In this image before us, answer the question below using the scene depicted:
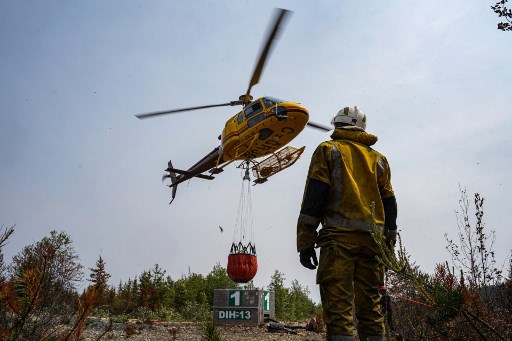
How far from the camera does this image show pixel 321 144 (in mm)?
3486

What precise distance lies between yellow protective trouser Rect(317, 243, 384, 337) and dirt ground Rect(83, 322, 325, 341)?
16.9 feet

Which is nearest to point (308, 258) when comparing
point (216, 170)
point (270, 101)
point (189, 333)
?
point (189, 333)

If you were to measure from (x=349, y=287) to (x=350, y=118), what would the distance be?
4.74ft

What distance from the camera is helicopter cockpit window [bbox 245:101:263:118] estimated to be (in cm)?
1133

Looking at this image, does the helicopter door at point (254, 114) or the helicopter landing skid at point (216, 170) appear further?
the helicopter landing skid at point (216, 170)

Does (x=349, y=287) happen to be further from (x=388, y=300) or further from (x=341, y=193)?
(x=388, y=300)

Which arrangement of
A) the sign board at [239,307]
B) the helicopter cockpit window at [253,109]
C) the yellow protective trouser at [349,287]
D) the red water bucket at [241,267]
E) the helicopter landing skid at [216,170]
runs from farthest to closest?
the helicopter landing skid at [216,170] < the helicopter cockpit window at [253,109] < the red water bucket at [241,267] < the sign board at [239,307] < the yellow protective trouser at [349,287]

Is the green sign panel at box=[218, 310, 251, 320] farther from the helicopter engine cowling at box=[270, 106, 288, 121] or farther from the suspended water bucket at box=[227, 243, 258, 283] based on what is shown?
the helicopter engine cowling at box=[270, 106, 288, 121]

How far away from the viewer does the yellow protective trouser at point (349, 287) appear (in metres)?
3.06

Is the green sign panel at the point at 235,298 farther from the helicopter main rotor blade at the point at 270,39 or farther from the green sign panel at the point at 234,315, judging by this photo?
the helicopter main rotor blade at the point at 270,39

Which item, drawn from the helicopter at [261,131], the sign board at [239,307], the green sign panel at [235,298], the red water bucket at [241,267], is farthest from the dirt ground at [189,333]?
the helicopter at [261,131]

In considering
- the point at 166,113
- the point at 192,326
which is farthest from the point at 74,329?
the point at 166,113

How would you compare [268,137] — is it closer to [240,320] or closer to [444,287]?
[240,320]

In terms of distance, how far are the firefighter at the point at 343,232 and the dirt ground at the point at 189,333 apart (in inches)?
204
